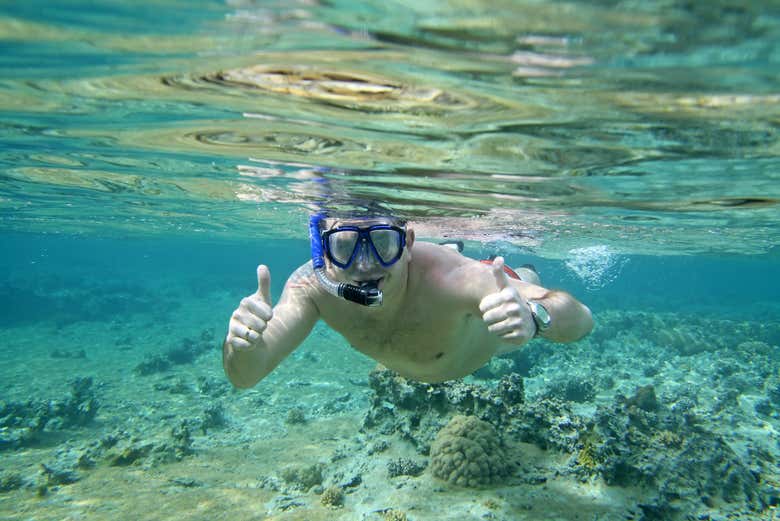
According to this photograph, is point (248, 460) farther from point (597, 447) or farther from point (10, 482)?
point (597, 447)

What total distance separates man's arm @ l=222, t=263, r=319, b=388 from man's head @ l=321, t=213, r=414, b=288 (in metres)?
0.58

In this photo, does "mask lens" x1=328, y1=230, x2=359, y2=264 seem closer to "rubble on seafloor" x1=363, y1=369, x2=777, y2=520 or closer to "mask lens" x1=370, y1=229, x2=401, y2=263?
"mask lens" x1=370, y1=229, x2=401, y2=263

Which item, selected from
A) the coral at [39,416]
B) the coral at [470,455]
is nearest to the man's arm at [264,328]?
the coral at [470,455]

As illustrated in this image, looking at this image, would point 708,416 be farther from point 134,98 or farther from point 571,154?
point 134,98

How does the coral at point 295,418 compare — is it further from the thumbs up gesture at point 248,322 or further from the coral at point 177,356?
the coral at point 177,356

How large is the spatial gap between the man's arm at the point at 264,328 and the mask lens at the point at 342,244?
556 mm

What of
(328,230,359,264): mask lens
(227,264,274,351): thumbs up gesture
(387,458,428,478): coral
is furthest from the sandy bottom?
(227,264,274,351): thumbs up gesture

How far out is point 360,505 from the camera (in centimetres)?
650

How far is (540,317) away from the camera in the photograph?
376 cm

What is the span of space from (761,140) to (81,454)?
1430 centimetres

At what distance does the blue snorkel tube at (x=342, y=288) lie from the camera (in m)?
4.33

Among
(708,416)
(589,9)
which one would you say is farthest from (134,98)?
(708,416)

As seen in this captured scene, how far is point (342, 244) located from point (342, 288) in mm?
616

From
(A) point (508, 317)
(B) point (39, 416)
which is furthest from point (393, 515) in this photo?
(B) point (39, 416)
